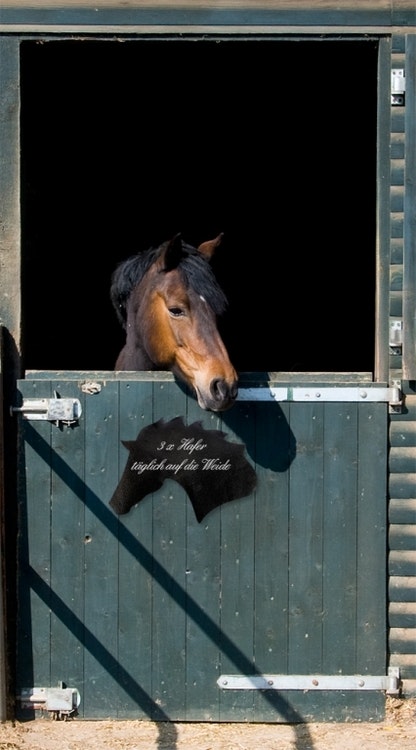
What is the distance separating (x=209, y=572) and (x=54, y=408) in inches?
40.1

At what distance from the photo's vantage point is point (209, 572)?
4.36 metres

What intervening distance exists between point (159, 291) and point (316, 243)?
4886 mm

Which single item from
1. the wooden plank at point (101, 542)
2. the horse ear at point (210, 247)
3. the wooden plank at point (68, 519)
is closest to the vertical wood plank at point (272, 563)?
the wooden plank at point (101, 542)

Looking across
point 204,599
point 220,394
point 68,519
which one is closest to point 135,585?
point 204,599

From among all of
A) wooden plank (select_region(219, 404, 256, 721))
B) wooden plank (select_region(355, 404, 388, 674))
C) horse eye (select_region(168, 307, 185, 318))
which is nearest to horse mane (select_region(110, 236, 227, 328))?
horse eye (select_region(168, 307, 185, 318))

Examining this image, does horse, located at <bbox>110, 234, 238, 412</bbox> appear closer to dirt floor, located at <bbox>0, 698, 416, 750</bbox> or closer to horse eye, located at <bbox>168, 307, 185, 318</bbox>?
horse eye, located at <bbox>168, 307, 185, 318</bbox>

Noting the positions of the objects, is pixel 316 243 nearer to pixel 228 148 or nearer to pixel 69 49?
pixel 228 148

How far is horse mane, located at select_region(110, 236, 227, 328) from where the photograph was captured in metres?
4.29

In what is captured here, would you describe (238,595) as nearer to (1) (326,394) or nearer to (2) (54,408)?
(1) (326,394)

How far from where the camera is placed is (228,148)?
8469 mm

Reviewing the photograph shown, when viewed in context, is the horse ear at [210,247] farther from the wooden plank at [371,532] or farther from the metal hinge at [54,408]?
the wooden plank at [371,532]

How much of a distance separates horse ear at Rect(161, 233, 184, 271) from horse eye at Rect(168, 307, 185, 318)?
23 centimetres

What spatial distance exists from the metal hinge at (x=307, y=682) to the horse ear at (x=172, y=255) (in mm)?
1884

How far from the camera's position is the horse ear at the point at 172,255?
4375mm
